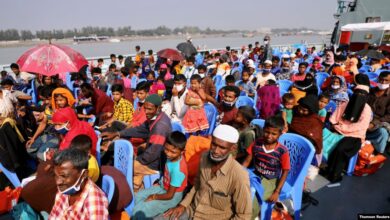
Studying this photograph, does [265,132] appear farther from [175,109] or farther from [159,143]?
[175,109]

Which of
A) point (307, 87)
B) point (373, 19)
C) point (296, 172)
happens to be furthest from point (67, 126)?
point (373, 19)

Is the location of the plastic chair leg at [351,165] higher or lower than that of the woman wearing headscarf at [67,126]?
lower

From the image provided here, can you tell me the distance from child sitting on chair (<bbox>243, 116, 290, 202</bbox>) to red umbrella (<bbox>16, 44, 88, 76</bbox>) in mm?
3505

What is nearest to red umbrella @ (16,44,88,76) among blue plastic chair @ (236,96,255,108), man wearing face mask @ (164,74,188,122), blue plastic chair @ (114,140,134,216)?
man wearing face mask @ (164,74,188,122)

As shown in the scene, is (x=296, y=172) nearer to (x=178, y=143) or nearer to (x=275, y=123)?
(x=275, y=123)

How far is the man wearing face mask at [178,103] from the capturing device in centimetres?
409

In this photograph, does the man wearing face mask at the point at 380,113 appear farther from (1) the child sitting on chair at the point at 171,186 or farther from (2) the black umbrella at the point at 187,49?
(2) the black umbrella at the point at 187,49

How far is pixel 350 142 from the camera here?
3500mm

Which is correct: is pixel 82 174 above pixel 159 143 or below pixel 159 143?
above

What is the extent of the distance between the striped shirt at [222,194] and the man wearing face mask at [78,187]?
0.79 meters

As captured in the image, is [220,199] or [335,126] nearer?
[220,199]

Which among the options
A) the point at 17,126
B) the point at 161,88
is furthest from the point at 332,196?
the point at 17,126

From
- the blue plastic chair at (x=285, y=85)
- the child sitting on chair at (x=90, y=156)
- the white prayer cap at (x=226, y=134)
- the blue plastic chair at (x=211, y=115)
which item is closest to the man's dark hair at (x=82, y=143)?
the child sitting on chair at (x=90, y=156)

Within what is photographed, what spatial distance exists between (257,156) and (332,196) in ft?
4.51
